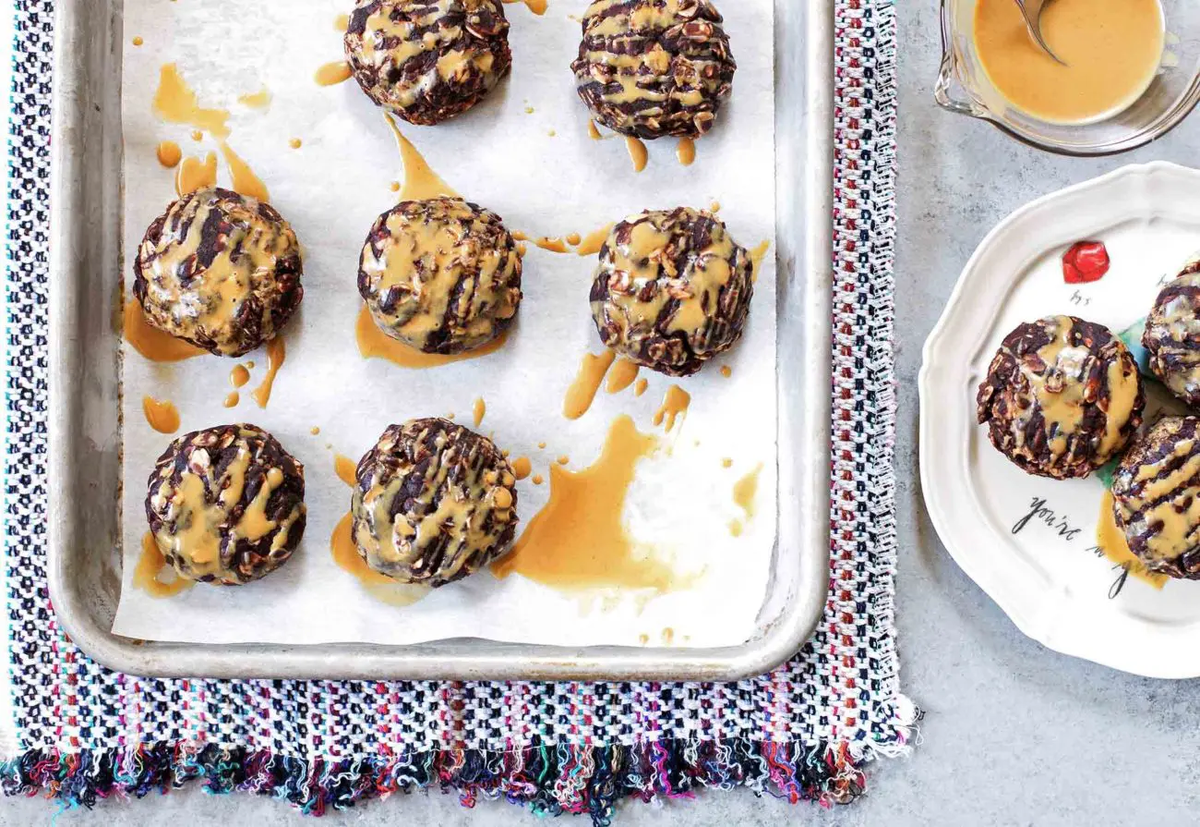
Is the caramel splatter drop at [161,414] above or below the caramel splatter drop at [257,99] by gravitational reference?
below

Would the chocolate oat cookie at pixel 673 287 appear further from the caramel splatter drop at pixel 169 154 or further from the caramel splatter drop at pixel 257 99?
the caramel splatter drop at pixel 169 154

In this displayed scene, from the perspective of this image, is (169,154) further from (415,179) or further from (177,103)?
(415,179)

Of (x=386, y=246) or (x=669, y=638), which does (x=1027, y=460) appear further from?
(x=386, y=246)

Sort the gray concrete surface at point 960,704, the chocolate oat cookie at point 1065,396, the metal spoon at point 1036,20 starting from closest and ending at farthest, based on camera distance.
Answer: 1. the chocolate oat cookie at point 1065,396
2. the metal spoon at point 1036,20
3. the gray concrete surface at point 960,704

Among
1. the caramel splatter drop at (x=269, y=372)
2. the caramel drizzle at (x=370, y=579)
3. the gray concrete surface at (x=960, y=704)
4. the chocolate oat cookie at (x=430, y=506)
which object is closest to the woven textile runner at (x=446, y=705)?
the gray concrete surface at (x=960, y=704)

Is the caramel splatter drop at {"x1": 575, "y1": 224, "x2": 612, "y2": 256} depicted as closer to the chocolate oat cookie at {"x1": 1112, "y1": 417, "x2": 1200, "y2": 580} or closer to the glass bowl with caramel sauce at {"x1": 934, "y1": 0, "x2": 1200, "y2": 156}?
the glass bowl with caramel sauce at {"x1": 934, "y1": 0, "x2": 1200, "y2": 156}

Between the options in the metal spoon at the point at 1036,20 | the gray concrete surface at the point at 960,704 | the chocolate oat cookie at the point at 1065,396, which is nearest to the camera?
the chocolate oat cookie at the point at 1065,396

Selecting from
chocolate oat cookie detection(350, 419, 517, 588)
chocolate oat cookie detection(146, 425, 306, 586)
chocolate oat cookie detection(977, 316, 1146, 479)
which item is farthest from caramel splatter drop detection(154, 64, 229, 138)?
chocolate oat cookie detection(977, 316, 1146, 479)
